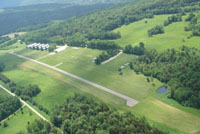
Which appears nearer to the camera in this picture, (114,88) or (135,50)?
(114,88)

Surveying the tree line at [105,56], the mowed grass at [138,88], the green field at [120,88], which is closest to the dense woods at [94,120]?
the green field at [120,88]

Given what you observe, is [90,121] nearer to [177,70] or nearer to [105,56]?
[177,70]

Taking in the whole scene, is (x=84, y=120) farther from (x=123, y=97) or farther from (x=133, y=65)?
(x=133, y=65)

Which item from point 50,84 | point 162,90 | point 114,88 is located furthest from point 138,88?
point 50,84

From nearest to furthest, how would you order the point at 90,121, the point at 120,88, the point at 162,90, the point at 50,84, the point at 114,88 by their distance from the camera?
the point at 90,121 < the point at 162,90 < the point at 120,88 < the point at 114,88 < the point at 50,84

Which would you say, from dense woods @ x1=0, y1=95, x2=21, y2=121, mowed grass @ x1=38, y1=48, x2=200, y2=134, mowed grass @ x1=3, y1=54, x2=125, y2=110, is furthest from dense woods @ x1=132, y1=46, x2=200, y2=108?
dense woods @ x1=0, y1=95, x2=21, y2=121

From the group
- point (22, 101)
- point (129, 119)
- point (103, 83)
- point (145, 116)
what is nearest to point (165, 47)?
point (103, 83)

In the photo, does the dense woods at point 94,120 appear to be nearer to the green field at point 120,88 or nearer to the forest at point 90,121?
the forest at point 90,121
